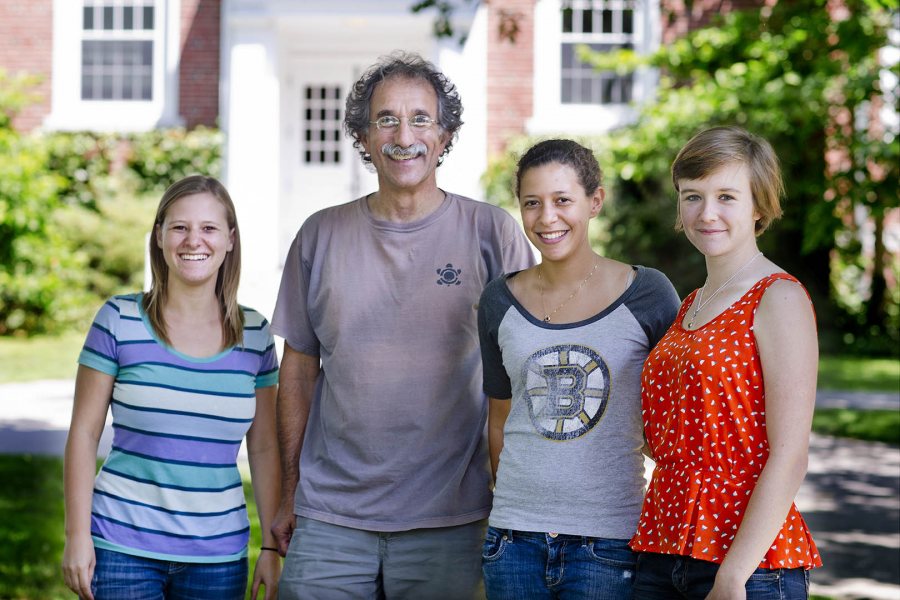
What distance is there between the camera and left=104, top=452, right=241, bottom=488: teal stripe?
2.67 metres

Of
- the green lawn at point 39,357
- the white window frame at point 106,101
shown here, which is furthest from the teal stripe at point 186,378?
the white window frame at point 106,101

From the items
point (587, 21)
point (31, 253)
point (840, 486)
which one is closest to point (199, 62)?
point (31, 253)

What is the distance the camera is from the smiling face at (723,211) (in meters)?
2.32

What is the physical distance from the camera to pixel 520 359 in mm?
2545

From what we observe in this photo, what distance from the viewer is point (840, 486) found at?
7.03m

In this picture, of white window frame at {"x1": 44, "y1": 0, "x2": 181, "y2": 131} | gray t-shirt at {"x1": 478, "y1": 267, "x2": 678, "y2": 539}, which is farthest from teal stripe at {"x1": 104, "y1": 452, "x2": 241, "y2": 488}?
white window frame at {"x1": 44, "y1": 0, "x2": 181, "y2": 131}

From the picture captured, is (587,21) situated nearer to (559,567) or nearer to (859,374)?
(859,374)

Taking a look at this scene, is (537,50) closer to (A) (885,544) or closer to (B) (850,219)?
(B) (850,219)

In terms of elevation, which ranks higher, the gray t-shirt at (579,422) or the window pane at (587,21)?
the window pane at (587,21)

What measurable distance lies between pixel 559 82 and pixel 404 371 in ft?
41.5

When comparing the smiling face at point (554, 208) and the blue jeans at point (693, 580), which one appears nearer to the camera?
the blue jeans at point (693, 580)

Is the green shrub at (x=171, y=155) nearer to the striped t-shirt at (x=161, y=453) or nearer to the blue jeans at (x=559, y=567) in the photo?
the striped t-shirt at (x=161, y=453)

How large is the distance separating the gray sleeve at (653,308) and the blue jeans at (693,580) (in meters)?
0.51

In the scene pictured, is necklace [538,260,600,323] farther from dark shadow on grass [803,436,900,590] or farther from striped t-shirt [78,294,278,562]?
dark shadow on grass [803,436,900,590]
